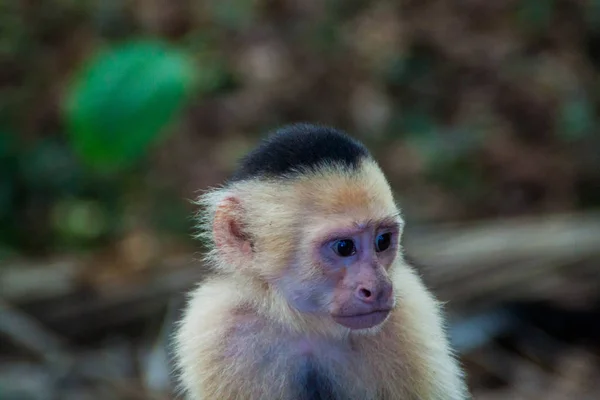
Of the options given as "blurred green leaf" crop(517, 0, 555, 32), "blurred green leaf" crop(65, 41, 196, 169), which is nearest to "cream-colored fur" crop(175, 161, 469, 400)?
"blurred green leaf" crop(65, 41, 196, 169)

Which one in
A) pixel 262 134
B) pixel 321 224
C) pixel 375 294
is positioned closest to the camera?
pixel 375 294

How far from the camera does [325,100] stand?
20.2 ft

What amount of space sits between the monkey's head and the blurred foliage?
9.55ft

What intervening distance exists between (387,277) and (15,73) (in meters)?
3.95

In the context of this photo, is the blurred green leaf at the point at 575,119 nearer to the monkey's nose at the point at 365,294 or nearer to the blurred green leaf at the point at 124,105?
the blurred green leaf at the point at 124,105

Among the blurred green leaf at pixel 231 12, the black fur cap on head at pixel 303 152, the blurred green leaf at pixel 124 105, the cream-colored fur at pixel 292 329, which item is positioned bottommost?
the cream-colored fur at pixel 292 329

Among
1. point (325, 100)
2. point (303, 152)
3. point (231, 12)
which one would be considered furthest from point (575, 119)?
point (303, 152)

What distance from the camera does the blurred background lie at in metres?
4.40

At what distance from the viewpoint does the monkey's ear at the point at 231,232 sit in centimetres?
264

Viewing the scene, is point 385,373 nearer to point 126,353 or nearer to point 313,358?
point 313,358

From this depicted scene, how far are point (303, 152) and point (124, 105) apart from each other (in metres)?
1.86

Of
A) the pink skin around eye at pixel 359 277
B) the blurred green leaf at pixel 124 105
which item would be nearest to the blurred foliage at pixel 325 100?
the blurred green leaf at pixel 124 105

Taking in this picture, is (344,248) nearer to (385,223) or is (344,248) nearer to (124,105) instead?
(385,223)

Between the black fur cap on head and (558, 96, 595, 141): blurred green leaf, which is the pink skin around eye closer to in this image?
the black fur cap on head
